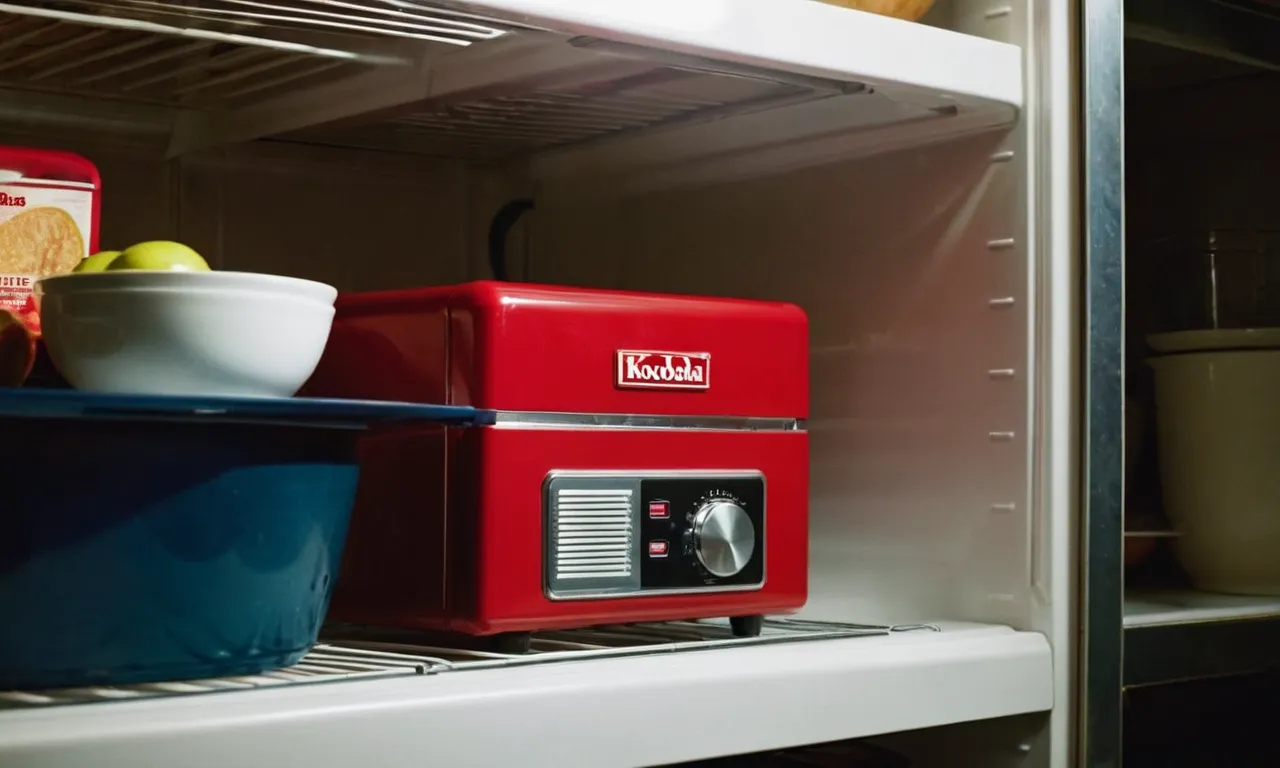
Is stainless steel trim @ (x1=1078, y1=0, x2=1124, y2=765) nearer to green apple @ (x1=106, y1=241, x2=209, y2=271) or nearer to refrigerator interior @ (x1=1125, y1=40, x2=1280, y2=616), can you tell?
refrigerator interior @ (x1=1125, y1=40, x2=1280, y2=616)

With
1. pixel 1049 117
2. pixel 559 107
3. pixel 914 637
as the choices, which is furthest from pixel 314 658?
pixel 1049 117

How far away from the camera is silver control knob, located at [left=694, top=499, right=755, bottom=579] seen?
891 millimetres

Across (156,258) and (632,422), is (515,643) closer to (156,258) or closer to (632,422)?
(632,422)

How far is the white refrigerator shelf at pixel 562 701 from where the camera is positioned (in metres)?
0.63

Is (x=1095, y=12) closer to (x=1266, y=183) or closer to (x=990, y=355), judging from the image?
(x=990, y=355)

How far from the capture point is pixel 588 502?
852mm

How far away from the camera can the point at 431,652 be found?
0.84 m

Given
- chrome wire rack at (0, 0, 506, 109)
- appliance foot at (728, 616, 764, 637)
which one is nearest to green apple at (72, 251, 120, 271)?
chrome wire rack at (0, 0, 506, 109)

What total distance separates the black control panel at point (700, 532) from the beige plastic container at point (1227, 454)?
51cm

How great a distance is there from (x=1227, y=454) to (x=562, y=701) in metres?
0.72

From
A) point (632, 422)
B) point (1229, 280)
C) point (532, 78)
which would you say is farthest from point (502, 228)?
point (1229, 280)

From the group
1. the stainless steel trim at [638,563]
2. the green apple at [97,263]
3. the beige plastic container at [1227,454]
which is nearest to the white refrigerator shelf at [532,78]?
the green apple at [97,263]

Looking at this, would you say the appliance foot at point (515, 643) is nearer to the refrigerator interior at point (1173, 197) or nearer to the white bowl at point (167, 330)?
the white bowl at point (167, 330)

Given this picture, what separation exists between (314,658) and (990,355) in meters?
0.50
